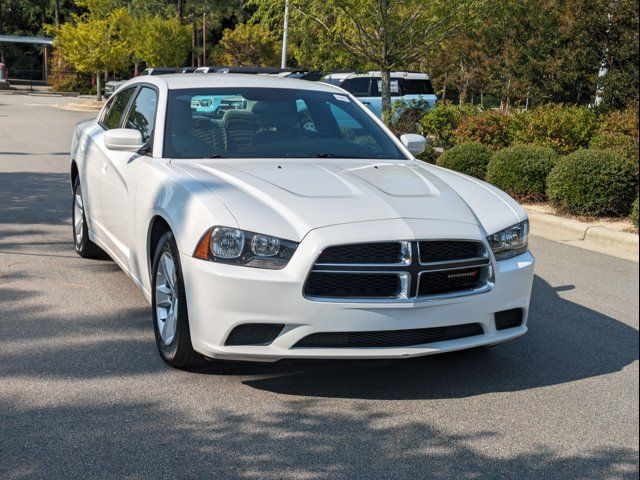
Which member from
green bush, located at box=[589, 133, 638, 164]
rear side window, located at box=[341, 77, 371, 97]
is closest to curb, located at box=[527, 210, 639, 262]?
green bush, located at box=[589, 133, 638, 164]

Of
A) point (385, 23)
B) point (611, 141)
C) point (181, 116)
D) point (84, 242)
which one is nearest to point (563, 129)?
point (611, 141)

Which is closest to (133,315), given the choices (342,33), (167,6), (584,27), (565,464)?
(565,464)

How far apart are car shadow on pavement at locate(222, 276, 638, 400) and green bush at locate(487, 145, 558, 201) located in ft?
18.4

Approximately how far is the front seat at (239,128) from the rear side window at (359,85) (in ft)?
56.5

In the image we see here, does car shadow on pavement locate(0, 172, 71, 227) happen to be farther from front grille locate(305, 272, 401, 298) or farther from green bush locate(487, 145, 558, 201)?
front grille locate(305, 272, 401, 298)

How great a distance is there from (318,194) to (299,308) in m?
0.76

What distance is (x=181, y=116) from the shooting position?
5891 mm

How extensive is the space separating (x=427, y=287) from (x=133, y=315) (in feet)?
8.14

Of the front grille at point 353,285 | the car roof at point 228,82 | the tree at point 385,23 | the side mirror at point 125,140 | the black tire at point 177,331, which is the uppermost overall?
the tree at point 385,23

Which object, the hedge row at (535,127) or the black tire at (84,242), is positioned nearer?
the black tire at (84,242)

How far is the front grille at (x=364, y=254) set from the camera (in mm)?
4336

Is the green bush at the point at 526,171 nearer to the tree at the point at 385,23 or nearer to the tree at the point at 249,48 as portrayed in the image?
the tree at the point at 385,23

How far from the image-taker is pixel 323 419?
4309 mm

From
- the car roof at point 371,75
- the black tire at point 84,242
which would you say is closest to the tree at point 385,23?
the car roof at point 371,75
